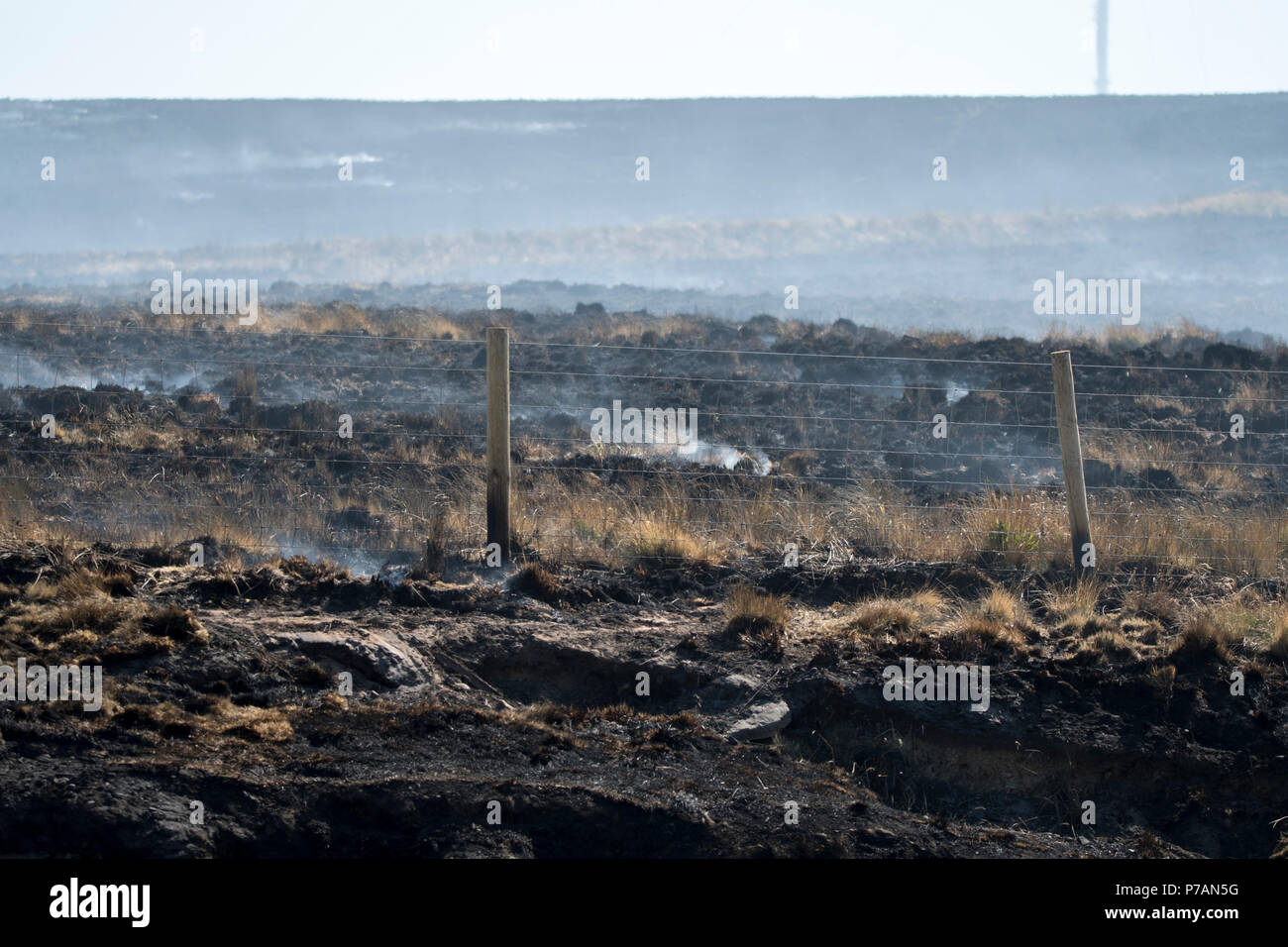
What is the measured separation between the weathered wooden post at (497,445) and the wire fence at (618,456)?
24 centimetres

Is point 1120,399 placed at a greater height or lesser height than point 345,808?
greater

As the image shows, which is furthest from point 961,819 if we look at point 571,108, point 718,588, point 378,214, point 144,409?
point 571,108

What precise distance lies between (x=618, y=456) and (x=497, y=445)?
4.30 metres

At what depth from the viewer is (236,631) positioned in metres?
6.54

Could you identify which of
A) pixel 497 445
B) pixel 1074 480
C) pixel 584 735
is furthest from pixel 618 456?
pixel 584 735

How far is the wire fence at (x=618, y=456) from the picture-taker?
359 inches

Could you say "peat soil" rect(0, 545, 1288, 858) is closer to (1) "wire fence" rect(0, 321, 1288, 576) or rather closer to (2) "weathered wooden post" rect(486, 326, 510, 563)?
(2) "weathered wooden post" rect(486, 326, 510, 563)

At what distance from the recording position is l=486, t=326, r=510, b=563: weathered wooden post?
8.25m

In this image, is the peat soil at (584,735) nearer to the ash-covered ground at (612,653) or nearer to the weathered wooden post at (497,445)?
the ash-covered ground at (612,653)

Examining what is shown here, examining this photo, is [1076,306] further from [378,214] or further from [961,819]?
[961,819]

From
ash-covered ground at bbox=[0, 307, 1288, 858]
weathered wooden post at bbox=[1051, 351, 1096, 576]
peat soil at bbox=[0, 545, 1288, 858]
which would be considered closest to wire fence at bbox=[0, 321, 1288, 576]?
ash-covered ground at bbox=[0, 307, 1288, 858]

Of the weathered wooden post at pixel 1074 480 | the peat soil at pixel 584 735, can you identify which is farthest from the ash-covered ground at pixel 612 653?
the weathered wooden post at pixel 1074 480

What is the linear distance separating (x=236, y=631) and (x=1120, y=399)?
1237cm

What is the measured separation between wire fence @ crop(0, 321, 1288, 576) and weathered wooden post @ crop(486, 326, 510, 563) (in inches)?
9.4
